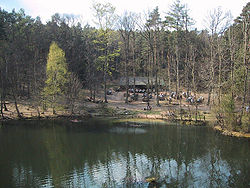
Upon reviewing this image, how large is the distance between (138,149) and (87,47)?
1211 inches

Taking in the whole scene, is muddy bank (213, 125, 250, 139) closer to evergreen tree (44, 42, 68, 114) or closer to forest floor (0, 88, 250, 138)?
forest floor (0, 88, 250, 138)

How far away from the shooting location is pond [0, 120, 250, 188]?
12.7 metres

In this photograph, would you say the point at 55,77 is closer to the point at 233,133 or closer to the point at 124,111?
the point at 124,111

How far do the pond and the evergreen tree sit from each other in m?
5.59

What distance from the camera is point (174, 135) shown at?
22.0 m

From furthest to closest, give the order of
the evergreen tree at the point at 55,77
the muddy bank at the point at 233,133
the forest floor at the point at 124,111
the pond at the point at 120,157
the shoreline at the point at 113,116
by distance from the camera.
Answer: the evergreen tree at the point at 55,77, the forest floor at the point at 124,111, the shoreline at the point at 113,116, the muddy bank at the point at 233,133, the pond at the point at 120,157

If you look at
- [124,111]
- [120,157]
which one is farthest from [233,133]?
[124,111]

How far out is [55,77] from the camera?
99.8ft

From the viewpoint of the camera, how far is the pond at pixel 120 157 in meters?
12.7

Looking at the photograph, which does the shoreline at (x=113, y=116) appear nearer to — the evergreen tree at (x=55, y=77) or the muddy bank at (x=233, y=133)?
the evergreen tree at (x=55, y=77)

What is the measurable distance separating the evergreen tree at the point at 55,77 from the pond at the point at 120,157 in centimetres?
559

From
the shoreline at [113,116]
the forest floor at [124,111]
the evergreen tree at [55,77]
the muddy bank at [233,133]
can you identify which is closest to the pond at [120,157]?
the muddy bank at [233,133]

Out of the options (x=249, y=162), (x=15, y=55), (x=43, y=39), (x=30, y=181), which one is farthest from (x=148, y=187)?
(x=43, y=39)

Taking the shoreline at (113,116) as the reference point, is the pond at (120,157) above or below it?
below
